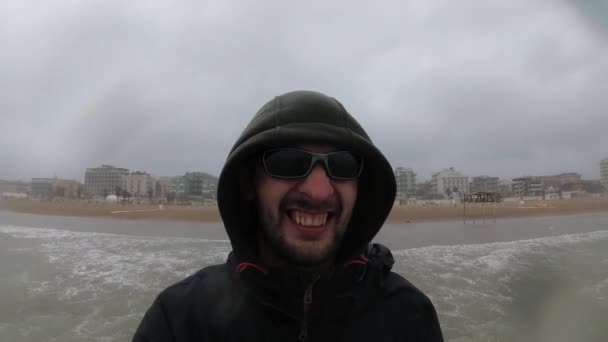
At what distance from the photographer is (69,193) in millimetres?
131750

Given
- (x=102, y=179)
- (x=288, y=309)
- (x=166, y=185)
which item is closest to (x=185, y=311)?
(x=288, y=309)

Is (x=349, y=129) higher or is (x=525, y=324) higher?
(x=349, y=129)

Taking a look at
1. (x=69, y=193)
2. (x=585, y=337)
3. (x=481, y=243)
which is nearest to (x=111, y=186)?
(x=69, y=193)

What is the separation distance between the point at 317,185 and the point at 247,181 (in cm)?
46

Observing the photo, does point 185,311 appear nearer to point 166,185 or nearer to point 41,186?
point 166,185

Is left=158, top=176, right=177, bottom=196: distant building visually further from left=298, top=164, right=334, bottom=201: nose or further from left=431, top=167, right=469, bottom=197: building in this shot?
left=298, top=164, right=334, bottom=201: nose

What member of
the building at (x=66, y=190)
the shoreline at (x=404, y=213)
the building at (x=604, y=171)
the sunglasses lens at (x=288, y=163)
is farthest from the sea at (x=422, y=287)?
the building at (x=604, y=171)

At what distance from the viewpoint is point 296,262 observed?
1694 millimetres

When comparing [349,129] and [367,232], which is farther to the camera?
[367,232]

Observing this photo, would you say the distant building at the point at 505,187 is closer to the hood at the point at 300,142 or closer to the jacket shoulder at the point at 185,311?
the hood at the point at 300,142

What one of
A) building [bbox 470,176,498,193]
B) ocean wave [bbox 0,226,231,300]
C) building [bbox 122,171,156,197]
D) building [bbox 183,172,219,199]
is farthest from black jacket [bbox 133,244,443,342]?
building [bbox 470,176,498,193]

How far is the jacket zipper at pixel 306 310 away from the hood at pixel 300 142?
0.91 feet

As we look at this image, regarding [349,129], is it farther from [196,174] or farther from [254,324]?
[196,174]

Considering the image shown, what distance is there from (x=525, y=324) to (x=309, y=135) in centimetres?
862
